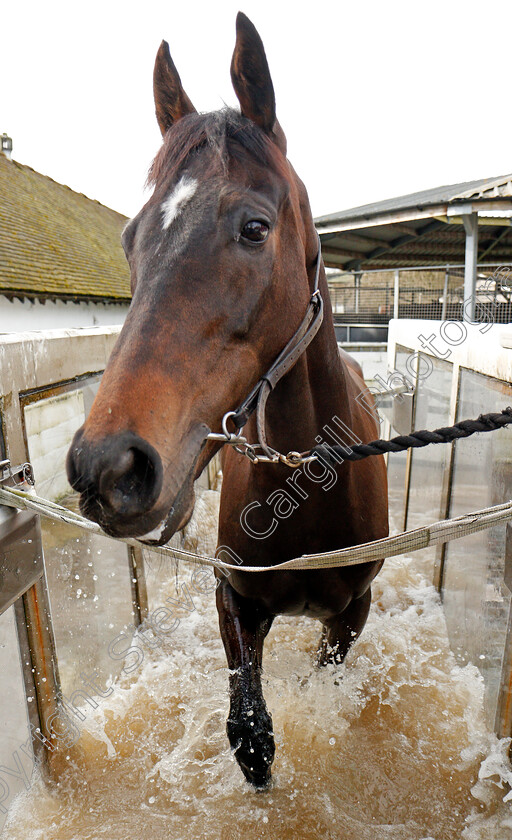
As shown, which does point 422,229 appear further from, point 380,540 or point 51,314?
point 380,540

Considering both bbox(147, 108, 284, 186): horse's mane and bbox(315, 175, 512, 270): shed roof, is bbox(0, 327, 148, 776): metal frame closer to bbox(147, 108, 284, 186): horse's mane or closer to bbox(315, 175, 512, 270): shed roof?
bbox(147, 108, 284, 186): horse's mane

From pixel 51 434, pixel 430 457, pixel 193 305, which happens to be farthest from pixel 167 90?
pixel 430 457

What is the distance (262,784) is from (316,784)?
35cm

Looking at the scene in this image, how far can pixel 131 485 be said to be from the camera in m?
1.10

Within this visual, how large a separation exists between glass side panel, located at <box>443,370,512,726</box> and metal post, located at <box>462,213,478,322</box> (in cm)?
376

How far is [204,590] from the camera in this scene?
4645mm

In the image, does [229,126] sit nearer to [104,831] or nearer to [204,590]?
[104,831]

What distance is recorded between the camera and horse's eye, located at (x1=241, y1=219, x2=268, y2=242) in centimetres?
134

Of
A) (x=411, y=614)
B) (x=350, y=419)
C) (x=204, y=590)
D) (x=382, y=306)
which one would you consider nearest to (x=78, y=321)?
(x=382, y=306)

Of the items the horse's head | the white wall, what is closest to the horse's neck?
the horse's head

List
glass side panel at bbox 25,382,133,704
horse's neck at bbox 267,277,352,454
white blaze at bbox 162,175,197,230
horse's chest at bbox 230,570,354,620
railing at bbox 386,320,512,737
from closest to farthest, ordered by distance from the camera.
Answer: white blaze at bbox 162,175,197,230 → horse's neck at bbox 267,277,352,454 → horse's chest at bbox 230,570,354,620 → railing at bbox 386,320,512,737 → glass side panel at bbox 25,382,133,704

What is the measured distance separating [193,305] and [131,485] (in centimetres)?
45

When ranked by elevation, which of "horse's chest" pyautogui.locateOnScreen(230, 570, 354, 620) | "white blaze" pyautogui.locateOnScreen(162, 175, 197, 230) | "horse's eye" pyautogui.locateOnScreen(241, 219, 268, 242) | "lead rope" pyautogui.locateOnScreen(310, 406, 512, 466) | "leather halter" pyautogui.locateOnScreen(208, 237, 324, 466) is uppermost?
"white blaze" pyautogui.locateOnScreen(162, 175, 197, 230)

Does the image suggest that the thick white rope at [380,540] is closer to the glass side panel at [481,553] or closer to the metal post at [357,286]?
the glass side panel at [481,553]
